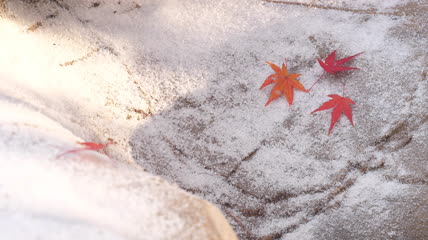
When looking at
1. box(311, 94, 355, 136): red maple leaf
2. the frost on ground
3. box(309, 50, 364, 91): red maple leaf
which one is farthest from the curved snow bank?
box(309, 50, 364, 91): red maple leaf

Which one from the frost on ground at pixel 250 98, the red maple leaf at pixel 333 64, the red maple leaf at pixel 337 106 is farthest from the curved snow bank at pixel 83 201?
the red maple leaf at pixel 333 64

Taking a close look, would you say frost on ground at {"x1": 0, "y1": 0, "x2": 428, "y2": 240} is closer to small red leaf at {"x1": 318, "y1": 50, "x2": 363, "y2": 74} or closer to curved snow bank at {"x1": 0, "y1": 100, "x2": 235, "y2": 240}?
small red leaf at {"x1": 318, "y1": 50, "x2": 363, "y2": 74}

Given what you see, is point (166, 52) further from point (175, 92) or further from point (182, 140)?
point (182, 140)

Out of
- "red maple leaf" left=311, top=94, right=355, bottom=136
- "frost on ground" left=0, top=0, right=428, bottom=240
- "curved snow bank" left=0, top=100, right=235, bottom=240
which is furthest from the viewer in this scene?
"red maple leaf" left=311, top=94, right=355, bottom=136

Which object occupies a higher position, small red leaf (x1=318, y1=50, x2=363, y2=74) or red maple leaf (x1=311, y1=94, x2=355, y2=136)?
small red leaf (x1=318, y1=50, x2=363, y2=74)

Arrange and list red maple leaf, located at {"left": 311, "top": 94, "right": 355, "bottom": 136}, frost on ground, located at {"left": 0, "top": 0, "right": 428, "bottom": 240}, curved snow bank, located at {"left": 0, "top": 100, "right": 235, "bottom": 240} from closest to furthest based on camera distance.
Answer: curved snow bank, located at {"left": 0, "top": 100, "right": 235, "bottom": 240}
frost on ground, located at {"left": 0, "top": 0, "right": 428, "bottom": 240}
red maple leaf, located at {"left": 311, "top": 94, "right": 355, "bottom": 136}

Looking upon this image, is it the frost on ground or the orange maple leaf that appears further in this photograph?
the orange maple leaf
